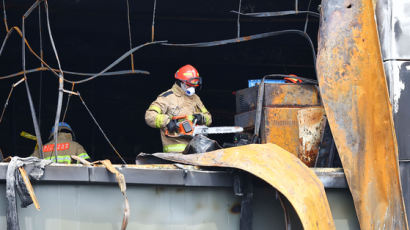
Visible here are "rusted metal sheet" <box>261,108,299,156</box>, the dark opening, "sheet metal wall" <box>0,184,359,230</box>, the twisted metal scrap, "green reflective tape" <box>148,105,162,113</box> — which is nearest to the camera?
the twisted metal scrap

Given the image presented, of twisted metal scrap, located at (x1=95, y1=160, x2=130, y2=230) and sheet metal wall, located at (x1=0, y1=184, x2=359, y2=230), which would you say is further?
sheet metal wall, located at (x1=0, y1=184, x2=359, y2=230)

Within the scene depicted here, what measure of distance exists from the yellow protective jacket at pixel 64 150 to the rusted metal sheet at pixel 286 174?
2818 mm

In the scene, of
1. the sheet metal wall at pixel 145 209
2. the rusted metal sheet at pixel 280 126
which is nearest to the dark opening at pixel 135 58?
the rusted metal sheet at pixel 280 126

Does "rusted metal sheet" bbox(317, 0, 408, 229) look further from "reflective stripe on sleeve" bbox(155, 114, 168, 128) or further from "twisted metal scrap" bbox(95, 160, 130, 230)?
"reflective stripe on sleeve" bbox(155, 114, 168, 128)

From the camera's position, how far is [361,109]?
16.3 feet

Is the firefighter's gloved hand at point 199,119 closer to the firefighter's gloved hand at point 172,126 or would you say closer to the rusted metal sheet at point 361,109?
the firefighter's gloved hand at point 172,126

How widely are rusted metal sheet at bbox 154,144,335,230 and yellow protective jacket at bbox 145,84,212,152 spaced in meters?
1.96

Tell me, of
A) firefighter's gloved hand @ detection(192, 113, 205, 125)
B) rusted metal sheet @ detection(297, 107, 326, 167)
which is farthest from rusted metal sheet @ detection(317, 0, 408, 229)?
firefighter's gloved hand @ detection(192, 113, 205, 125)

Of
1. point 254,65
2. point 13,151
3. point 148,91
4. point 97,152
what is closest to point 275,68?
point 254,65

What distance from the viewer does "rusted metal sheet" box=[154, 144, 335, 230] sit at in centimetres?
436

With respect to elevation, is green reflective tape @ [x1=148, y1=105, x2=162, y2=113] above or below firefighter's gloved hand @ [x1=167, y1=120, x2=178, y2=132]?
above

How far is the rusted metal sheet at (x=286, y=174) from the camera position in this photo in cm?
436

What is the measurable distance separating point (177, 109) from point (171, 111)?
8 cm

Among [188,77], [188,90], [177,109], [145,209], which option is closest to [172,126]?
[177,109]
